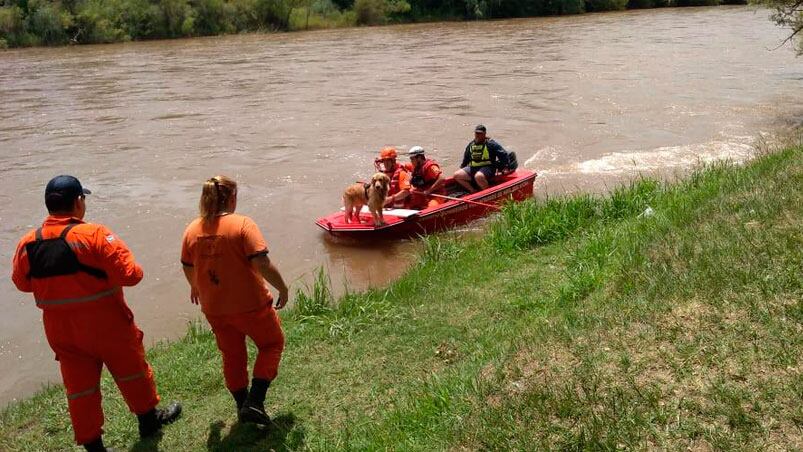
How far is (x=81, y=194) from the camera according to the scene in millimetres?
4215

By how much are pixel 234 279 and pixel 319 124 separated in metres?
15.1

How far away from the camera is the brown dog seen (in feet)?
31.4

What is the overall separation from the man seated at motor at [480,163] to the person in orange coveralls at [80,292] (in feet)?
24.0

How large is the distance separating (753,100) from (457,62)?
12675 mm

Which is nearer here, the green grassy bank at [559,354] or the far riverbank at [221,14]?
the green grassy bank at [559,354]

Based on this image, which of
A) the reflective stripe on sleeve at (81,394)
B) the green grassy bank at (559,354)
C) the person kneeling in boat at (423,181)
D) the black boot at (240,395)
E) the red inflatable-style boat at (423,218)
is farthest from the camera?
the person kneeling in boat at (423,181)

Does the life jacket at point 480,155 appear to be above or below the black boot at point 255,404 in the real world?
above

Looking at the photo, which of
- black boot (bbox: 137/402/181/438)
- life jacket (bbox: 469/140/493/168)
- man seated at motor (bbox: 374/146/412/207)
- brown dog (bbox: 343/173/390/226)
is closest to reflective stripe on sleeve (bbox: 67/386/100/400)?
black boot (bbox: 137/402/181/438)

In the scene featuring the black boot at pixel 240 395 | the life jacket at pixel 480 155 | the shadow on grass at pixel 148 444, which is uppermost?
the life jacket at pixel 480 155

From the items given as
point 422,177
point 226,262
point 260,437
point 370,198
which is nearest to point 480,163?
point 422,177

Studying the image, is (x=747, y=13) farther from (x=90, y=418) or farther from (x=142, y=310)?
(x=90, y=418)

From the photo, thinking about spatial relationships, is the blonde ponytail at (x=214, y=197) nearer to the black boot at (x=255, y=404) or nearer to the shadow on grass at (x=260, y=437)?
the black boot at (x=255, y=404)

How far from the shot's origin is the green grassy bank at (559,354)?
323cm

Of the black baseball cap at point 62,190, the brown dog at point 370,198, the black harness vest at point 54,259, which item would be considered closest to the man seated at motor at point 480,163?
the brown dog at point 370,198
